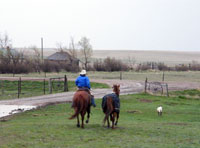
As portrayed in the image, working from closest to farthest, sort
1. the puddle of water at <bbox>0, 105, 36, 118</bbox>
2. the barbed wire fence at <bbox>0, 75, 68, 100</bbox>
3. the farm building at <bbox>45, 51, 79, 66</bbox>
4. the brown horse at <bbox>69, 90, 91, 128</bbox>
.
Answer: the brown horse at <bbox>69, 90, 91, 128</bbox> → the puddle of water at <bbox>0, 105, 36, 118</bbox> → the barbed wire fence at <bbox>0, 75, 68, 100</bbox> → the farm building at <bbox>45, 51, 79, 66</bbox>

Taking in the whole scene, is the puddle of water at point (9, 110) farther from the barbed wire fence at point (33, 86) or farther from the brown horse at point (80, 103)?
the barbed wire fence at point (33, 86)

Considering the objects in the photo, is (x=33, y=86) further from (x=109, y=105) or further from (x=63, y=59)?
(x=63, y=59)

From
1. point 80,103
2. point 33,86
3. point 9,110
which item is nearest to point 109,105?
point 80,103

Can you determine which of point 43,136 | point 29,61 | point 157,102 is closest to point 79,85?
point 43,136

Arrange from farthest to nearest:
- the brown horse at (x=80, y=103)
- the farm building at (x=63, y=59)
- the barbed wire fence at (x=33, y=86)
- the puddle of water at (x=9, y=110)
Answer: the farm building at (x=63, y=59) < the barbed wire fence at (x=33, y=86) < the puddle of water at (x=9, y=110) < the brown horse at (x=80, y=103)

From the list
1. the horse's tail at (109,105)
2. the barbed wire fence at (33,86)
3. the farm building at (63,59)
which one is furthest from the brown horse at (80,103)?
the farm building at (63,59)

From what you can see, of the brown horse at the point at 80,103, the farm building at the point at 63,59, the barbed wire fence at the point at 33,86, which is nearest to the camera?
the brown horse at the point at 80,103

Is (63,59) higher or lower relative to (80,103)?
higher

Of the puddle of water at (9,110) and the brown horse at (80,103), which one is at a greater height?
the brown horse at (80,103)

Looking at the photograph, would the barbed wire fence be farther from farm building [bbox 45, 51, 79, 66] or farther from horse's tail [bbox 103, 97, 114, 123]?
farm building [bbox 45, 51, 79, 66]

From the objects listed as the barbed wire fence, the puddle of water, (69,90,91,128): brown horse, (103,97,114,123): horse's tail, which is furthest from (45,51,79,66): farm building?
(103,97,114,123): horse's tail

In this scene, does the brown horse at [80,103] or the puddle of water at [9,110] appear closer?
the brown horse at [80,103]

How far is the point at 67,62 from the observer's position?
276 feet

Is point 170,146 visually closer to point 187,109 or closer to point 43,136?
point 43,136
